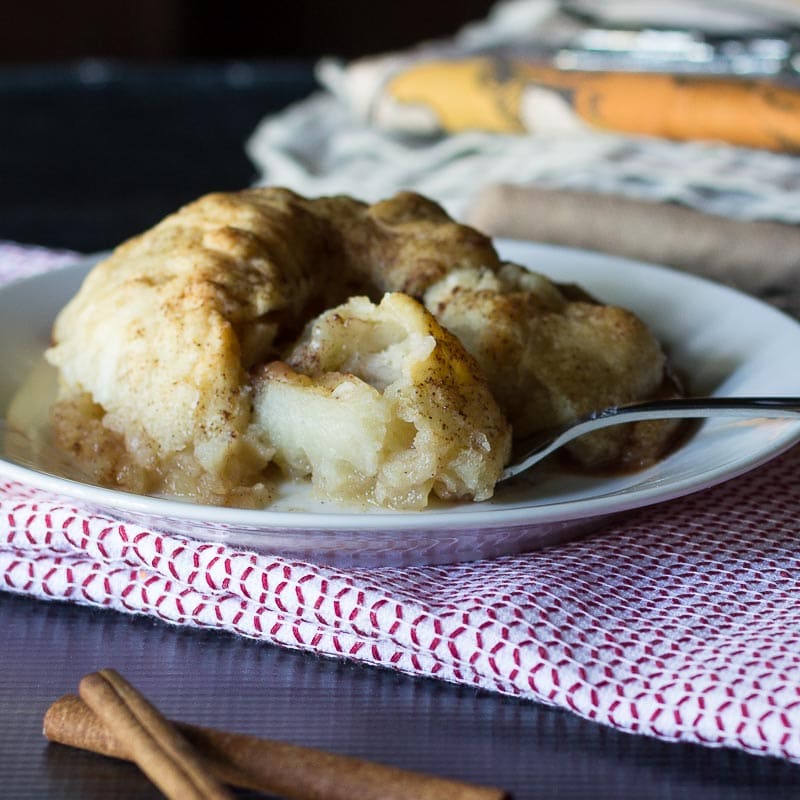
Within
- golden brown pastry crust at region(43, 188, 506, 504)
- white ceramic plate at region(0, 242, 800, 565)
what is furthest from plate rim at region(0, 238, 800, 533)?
golden brown pastry crust at region(43, 188, 506, 504)

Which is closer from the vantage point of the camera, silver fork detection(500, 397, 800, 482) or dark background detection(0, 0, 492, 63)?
silver fork detection(500, 397, 800, 482)

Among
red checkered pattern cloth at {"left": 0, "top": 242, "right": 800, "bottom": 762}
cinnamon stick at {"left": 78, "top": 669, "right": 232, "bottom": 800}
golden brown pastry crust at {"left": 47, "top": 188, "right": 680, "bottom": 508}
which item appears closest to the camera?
cinnamon stick at {"left": 78, "top": 669, "right": 232, "bottom": 800}

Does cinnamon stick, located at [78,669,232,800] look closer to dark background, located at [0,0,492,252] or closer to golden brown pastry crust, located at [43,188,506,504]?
golden brown pastry crust, located at [43,188,506,504]

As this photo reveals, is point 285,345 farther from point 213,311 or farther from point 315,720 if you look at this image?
point 315,720

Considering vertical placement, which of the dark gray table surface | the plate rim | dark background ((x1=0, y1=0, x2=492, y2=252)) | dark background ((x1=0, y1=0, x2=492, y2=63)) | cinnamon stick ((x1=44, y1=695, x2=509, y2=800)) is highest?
the plate rim

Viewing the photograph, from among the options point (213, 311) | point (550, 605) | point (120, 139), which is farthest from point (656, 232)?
point (120, 139)

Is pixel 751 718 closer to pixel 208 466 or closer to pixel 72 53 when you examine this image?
pixel 208 466
